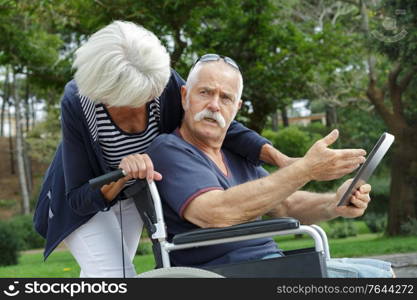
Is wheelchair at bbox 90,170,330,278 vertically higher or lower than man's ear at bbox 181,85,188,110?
lower

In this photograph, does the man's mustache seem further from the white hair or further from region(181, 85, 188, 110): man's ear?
the white hair

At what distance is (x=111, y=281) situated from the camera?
2244mm

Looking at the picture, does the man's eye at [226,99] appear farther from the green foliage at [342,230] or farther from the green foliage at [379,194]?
the green foliage at [379,194]

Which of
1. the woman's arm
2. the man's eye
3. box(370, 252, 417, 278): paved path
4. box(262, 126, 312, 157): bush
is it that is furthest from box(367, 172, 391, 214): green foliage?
the woman's arm

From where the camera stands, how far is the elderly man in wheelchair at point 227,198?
87.9 inches

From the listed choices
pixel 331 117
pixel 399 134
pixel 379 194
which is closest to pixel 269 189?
pixel 399 134

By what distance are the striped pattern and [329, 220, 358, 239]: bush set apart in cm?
1529

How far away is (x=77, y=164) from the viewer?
263 cm

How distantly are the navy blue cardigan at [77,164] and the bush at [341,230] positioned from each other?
15.0 m

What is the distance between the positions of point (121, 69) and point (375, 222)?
17151mm

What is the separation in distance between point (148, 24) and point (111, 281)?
902cm

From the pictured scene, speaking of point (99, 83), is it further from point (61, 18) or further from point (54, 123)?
point (54, 123)

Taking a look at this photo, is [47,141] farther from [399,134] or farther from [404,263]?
[404,263]

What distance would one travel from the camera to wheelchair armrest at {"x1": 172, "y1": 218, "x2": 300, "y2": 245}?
2151 millimetres
